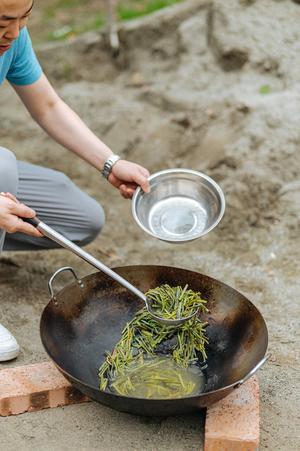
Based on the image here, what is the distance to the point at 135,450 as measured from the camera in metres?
2.70

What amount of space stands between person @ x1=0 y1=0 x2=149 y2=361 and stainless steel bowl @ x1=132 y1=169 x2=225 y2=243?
0.10 meters

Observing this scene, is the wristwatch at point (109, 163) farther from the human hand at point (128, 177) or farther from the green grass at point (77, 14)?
the green grass at point (77, 14)

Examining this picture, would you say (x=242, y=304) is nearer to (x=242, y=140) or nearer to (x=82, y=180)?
(x=242, y=140)

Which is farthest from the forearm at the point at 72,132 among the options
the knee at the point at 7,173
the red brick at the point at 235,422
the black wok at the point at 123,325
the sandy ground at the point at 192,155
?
the red brick at the point at 235,422

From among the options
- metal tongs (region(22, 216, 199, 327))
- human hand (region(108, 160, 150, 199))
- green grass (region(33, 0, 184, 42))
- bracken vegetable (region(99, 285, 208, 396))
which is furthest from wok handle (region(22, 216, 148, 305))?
green grass (region(33, 0, 184, 42))

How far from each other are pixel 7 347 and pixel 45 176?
91 centimetres

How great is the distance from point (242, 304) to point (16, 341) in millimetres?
983

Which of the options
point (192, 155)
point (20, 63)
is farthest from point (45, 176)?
point (192, 155)

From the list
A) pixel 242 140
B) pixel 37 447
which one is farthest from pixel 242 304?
pixel 242 140

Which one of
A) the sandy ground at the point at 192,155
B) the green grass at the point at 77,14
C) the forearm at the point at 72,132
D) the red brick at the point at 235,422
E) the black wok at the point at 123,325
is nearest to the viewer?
the red brick at the point at 235,422

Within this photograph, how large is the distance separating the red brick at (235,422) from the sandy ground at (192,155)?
0.45ft

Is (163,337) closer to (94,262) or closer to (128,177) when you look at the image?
(94,262)

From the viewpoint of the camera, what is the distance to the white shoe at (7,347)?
10.2 feet

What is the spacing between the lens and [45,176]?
363cm
